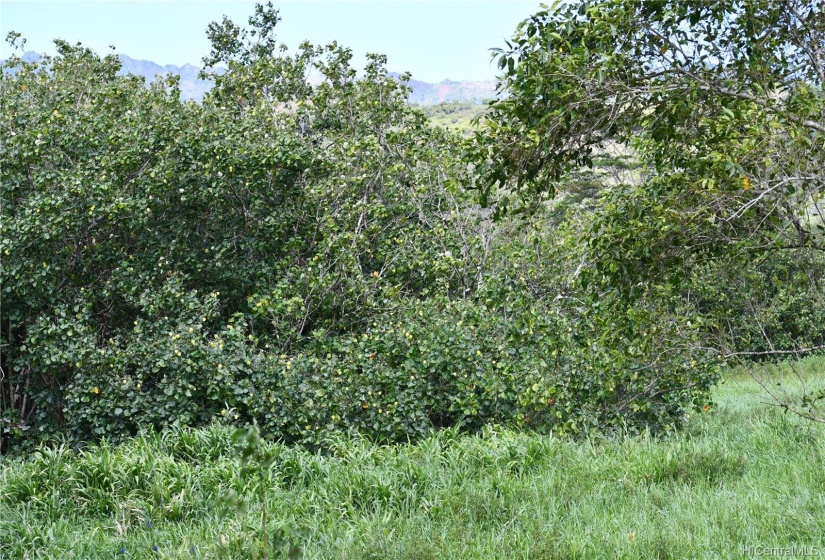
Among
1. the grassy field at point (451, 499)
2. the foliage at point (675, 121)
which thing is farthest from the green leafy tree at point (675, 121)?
the grassy field at point (451, 499)

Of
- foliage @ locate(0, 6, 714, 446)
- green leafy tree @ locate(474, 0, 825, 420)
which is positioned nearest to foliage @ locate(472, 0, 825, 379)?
green leafy tree @ locate(474, 0, 825, 420)

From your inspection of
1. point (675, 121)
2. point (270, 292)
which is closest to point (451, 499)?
point (675, 121)

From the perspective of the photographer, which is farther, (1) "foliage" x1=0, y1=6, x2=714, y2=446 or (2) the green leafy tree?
(1) "foliage" x1=0, y1=6, x2=714, y2=446

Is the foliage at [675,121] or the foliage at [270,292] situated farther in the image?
the foliage at [270,292]

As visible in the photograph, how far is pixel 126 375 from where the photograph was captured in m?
7.24

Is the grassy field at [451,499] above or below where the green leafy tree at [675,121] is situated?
below

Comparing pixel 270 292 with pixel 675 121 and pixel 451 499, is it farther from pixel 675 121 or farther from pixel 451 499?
pixel 675 121

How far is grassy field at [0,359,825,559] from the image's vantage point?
3.77m

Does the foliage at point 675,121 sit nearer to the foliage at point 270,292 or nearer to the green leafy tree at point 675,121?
the green leafy tree at point 675,121

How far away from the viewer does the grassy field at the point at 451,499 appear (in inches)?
149

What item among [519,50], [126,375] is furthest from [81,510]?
[519,50]

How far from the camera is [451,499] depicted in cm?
454

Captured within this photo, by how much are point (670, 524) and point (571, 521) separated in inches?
20.5

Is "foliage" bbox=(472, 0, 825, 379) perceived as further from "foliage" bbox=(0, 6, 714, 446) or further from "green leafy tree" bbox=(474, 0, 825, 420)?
"foliage" bbox=(0, 6, 714, 446)
